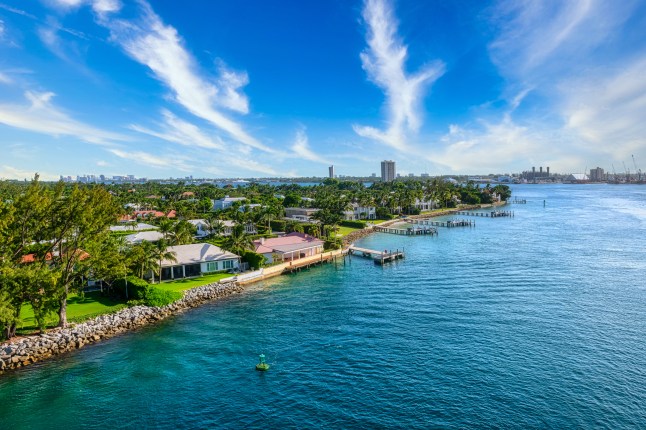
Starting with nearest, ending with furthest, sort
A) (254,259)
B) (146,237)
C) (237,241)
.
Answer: (254,259) → (237,241) → (146,237)

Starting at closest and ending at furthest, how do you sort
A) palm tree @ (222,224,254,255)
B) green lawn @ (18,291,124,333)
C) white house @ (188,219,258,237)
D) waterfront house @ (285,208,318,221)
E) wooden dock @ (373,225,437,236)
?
1. green lawn @ (18,291,124,333)
2. palm tree @ (222,224,254,255)
3. white house @ (188,219,258,237)
4. wooden dock @ (373,225,437,236)
5. waterfront house @ (285,208,318,221)

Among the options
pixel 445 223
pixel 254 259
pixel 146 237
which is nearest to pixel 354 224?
pixel 445 223

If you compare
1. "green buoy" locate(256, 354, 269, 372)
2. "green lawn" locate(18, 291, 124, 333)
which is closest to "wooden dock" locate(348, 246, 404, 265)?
"green buoy" locate(256, 354, 269, 372)

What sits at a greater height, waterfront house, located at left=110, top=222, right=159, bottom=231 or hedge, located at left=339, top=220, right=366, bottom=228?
waterfront house, located at left=110, top=222, right=159, bottom=231

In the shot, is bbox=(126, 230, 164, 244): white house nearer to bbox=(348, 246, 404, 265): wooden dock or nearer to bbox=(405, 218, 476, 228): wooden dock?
bbox=(348, 246, 404, 265): wooden dock

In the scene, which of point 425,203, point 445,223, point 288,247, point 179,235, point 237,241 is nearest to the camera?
point 179,235

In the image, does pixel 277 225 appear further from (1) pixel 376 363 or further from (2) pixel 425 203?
(2) pixel 425 203
